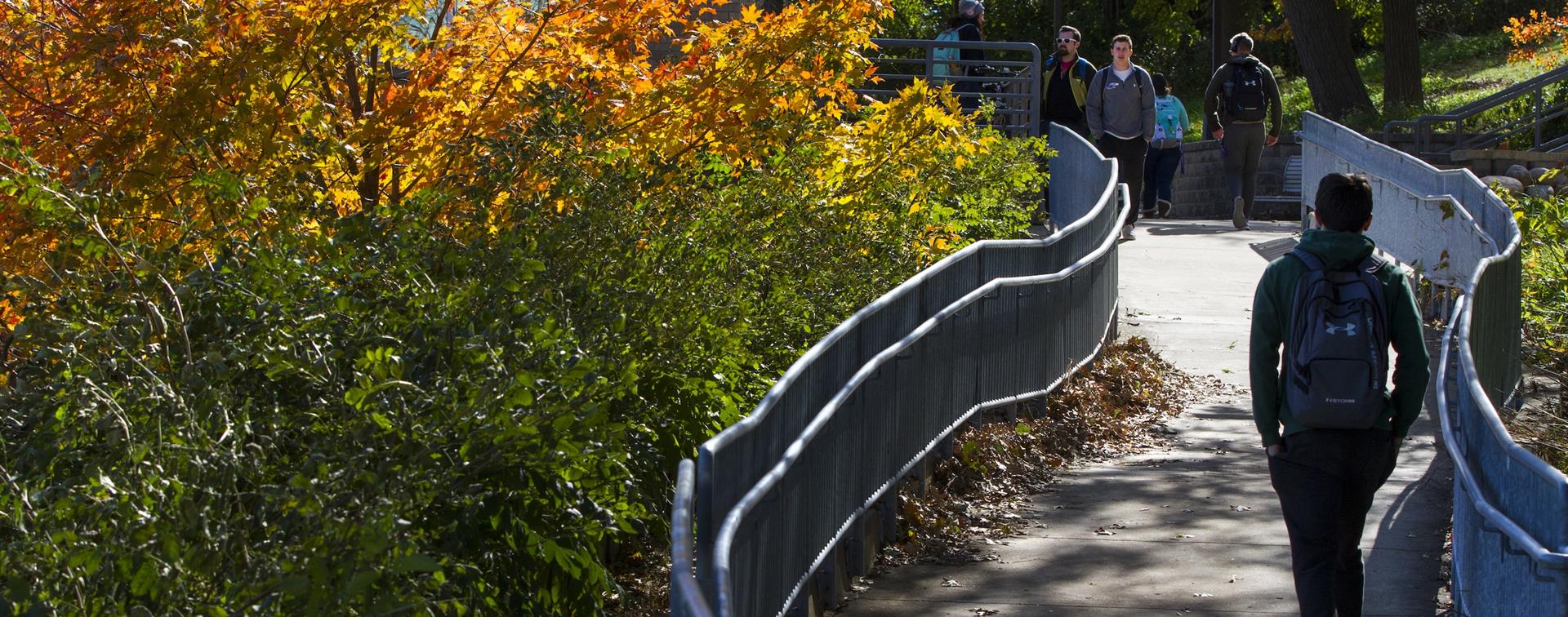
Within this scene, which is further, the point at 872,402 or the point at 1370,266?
the point at 872,402

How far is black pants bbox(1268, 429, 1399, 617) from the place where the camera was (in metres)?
5.62

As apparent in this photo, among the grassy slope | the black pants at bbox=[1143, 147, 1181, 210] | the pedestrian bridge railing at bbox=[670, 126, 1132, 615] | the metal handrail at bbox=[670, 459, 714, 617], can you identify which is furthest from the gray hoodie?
the grassy slope

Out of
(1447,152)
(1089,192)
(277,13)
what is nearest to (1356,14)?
(1447,152)

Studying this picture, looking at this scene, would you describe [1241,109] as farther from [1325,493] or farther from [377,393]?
[377,393]

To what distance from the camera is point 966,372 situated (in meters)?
8.58

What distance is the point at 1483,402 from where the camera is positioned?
17.5 feet

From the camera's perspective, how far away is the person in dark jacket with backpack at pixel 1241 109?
1769 cm

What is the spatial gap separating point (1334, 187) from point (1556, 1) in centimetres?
4239

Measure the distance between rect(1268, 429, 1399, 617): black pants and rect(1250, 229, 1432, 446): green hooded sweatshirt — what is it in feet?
0.21

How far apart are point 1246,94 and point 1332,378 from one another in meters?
12.9

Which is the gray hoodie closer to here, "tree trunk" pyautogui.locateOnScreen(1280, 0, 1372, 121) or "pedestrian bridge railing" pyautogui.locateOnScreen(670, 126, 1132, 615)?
"pedestrian bridge railing" pyautogui.locateOnScreen(670, 126, 1132, 615)

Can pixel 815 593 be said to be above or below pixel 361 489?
below

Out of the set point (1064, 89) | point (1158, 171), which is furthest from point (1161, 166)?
point (1064, 89)

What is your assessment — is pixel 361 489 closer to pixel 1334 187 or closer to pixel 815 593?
pixel 815 593
